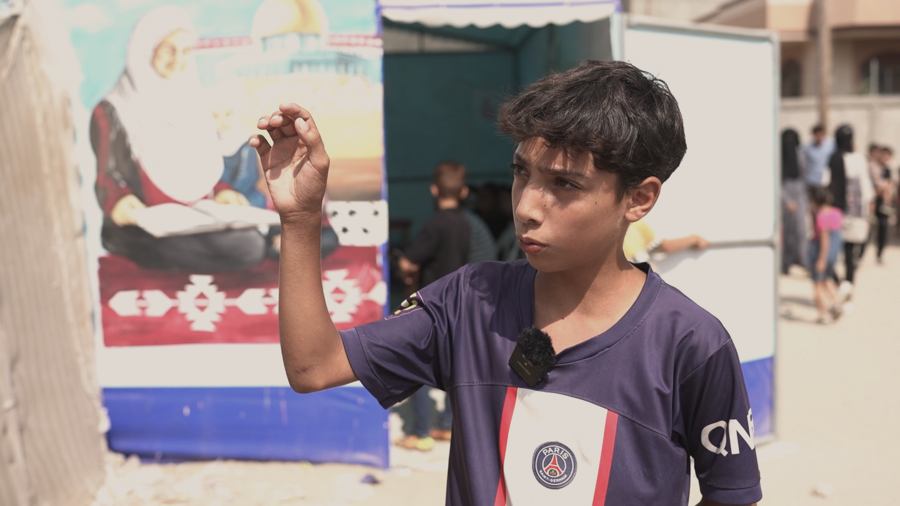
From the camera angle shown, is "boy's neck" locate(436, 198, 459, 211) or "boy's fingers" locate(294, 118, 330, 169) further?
"boy's neck" locate(436, 198, 459, 211)

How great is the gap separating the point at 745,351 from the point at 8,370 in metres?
4.03

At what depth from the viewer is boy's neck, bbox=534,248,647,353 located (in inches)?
56.6

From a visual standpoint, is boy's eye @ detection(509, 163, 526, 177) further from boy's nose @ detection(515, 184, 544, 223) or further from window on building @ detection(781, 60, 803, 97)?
window on building @ detection(781, 60, 803, 97)

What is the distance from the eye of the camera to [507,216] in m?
7.82

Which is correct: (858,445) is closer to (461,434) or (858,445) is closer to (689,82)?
(689,82)

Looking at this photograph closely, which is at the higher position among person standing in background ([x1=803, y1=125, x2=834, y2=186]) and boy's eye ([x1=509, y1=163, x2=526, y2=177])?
person standing in background ([x1=803, y1=125, x2=834, y2=186])

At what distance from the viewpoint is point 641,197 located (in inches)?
56.6

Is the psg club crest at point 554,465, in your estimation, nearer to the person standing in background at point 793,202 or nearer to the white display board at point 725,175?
the white display board at point 725,175

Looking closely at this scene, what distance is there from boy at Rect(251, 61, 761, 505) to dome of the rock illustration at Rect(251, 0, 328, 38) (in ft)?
10.3

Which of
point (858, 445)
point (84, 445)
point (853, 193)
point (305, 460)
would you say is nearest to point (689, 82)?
point (858, 445)

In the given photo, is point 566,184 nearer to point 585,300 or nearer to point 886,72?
point 585,300

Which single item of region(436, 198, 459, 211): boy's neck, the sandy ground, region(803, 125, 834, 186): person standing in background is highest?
region(803, 125, 834, 186): person standing in background

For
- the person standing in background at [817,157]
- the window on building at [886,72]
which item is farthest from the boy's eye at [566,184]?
the window on building at [886,72]

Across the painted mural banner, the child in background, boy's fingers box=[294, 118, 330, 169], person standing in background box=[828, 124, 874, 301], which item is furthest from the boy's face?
person standing in background box=[828, 124, 874, 301]
